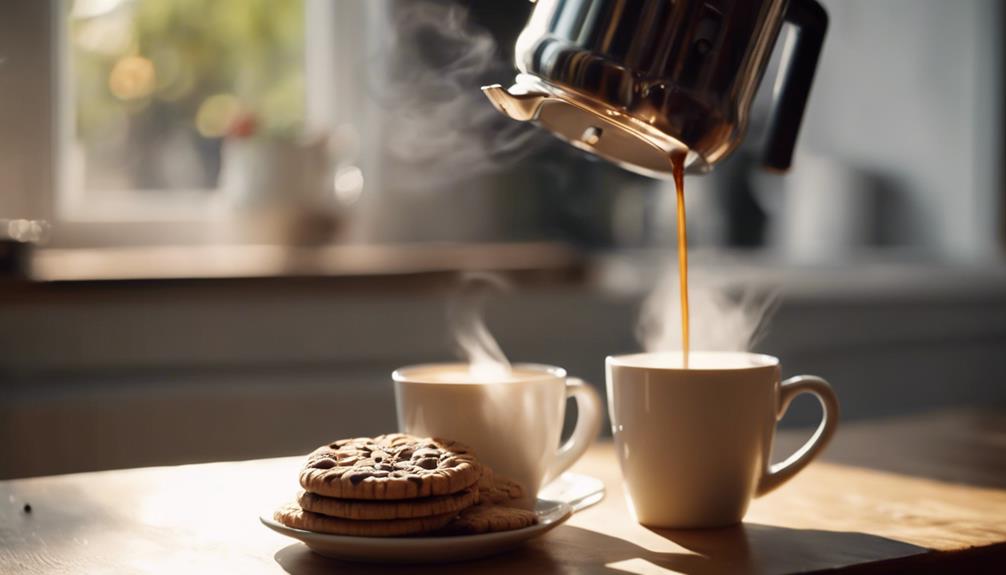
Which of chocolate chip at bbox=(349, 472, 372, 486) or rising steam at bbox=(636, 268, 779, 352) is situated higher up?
rising steam at bbox=(636, 268, 779, 352)

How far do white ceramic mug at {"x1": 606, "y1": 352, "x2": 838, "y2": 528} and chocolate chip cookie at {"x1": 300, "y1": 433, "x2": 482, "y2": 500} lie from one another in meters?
0.12

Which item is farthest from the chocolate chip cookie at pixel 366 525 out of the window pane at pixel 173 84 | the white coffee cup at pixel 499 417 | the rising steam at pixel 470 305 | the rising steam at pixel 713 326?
the window pane at pixel 173 84

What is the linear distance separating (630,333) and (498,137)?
0.53m

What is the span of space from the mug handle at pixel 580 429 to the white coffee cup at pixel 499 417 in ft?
0.09

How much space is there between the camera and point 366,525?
599 mm

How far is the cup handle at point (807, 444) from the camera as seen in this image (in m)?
0.75

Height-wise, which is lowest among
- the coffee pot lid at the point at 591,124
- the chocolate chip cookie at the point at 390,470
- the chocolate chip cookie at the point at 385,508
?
the chocolate chip cookie at the point at 385,508

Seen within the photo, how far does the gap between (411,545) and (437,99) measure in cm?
172

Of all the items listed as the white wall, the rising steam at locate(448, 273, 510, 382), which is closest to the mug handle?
the rising steam at locate(448, 273, 510, 382)

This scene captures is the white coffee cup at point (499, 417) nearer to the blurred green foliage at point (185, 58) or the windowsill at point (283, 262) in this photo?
the windowsill at point (283, 262)

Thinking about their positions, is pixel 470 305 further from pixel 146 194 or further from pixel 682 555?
pixel 682 555

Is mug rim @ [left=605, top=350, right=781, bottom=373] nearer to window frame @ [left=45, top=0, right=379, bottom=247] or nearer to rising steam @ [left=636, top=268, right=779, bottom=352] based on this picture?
rising steam @ [left=636, top=268, right=779, bottom=352]

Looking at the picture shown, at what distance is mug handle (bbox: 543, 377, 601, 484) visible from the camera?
0.80 m

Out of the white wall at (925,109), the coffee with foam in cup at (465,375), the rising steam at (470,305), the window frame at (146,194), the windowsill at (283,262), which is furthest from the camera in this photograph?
the white wall at (925,109)
